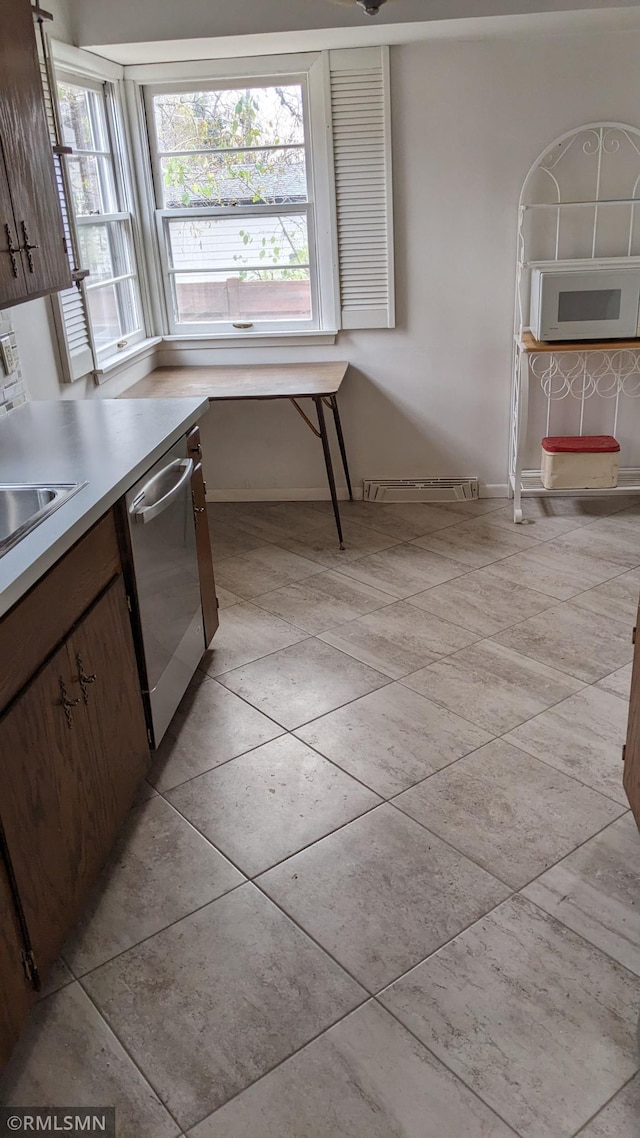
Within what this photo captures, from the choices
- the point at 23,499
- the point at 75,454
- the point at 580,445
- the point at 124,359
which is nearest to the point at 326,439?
the point at 124,359

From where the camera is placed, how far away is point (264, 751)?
7.81 feet

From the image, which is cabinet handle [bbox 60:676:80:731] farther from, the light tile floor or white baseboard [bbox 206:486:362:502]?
white baseboard [bbox 206:486:362:502]

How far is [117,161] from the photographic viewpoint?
3.76 metres

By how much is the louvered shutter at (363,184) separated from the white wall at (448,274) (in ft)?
0.21

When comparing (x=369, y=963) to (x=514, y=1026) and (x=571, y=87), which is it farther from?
(x=571, y=87)

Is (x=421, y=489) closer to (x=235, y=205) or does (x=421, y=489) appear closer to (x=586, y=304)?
(x=586, y=304)

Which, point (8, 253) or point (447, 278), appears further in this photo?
point (447, 278)

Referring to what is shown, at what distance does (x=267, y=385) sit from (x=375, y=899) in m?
2.34

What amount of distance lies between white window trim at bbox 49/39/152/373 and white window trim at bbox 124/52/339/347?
51 millimetres

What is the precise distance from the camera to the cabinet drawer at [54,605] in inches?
57.3

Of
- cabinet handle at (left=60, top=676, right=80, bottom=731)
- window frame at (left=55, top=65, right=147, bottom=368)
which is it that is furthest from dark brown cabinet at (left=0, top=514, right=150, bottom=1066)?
window frame at (left=55, top=65, right=147, bottom=368)

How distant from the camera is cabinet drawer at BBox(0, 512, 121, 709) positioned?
1.46 m

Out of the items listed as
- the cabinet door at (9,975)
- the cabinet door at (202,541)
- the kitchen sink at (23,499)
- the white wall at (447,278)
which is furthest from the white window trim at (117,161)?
the cabinet door at (9,975)

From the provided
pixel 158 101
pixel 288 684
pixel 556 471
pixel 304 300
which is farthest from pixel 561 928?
pixel 158 101
